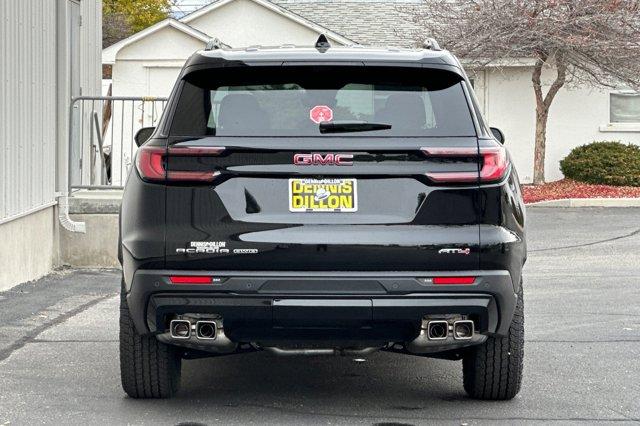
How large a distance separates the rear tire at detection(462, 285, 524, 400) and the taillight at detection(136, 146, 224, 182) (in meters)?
1.67

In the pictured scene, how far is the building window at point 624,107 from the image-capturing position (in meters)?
30.8

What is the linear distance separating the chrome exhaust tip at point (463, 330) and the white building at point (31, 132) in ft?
19.3

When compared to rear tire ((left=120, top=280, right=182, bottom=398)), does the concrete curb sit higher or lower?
lower

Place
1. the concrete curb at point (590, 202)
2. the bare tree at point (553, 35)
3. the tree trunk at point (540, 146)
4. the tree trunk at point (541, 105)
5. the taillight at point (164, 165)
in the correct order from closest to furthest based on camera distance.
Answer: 1. the taillight at point (164, 165)
2. the concrete curb at point (590, 202)
3. the bare tree at point (553, 35)
4. the tree trunk at point (541, 105)
5. the tree trunk at point (540, 146)

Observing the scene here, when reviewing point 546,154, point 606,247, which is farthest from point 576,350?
point 546,154

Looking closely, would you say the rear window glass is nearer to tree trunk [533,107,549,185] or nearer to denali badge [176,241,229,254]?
denali badge [176,241,229,254]

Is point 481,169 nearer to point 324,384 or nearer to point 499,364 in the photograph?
point 499,364

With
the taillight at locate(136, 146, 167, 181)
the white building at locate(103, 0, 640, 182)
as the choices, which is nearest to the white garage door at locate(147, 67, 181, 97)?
the white building at locate(103, 0, 640, 182)

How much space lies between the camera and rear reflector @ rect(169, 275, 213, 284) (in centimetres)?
622

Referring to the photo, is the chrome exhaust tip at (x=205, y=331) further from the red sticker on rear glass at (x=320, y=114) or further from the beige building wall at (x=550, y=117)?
the beige building wall at (x=550, y=117)

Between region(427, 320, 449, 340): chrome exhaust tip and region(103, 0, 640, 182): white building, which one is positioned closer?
region(427, 320, 449, 340): chrome exhaust tip

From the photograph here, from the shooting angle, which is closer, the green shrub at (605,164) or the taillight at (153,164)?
the taillight at (153,164)

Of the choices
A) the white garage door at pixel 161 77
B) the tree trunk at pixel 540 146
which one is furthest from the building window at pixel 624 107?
the white garage door at pixel 161 77

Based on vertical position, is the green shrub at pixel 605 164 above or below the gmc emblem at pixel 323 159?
below
